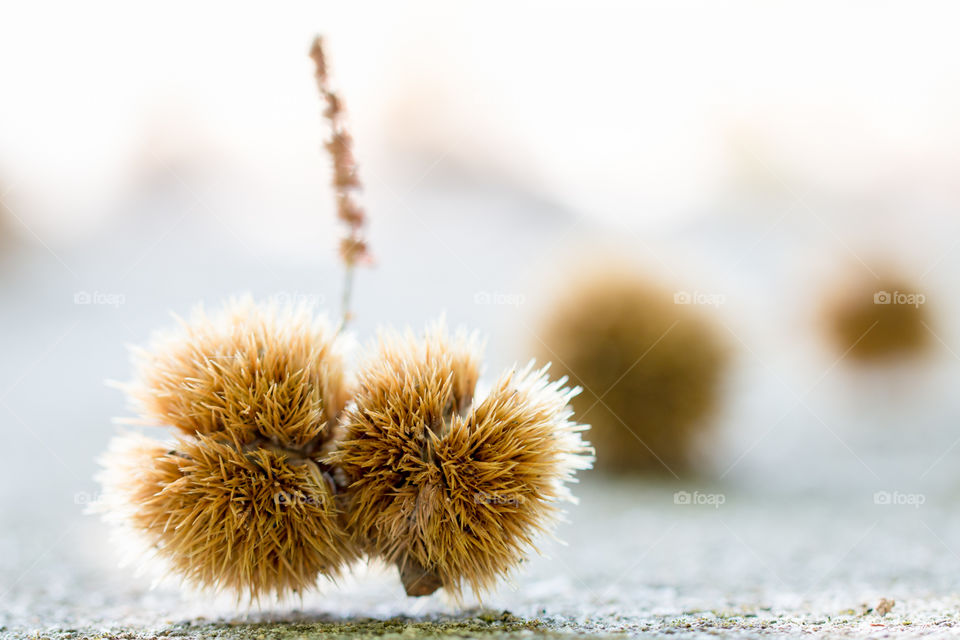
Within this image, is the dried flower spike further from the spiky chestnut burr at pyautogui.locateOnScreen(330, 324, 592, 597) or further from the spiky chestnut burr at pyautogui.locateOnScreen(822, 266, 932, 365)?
the spiky chestnut burr at pyautogui.locateOnScreen(822, 266, 932, 365)

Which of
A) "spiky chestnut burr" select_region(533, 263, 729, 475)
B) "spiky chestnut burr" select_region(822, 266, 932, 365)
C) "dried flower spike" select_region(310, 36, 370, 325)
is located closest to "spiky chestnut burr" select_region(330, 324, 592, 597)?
"dried flower spike" select_region(310, 36, 370, 325)

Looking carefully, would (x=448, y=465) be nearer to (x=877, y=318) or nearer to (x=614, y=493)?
(x=614, y=493)

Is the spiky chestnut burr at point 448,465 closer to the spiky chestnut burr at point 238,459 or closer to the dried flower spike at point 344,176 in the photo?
the spiky chestnut burr at point 238,459

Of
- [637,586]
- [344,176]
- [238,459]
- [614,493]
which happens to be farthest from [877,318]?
[238,459]

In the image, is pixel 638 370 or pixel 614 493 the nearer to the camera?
pixel 614 493

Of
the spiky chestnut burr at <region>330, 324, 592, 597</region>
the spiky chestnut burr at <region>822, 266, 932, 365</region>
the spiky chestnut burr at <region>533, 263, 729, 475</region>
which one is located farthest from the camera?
the spiky chestnut burr at <region>822, 266, 932, 365</region>

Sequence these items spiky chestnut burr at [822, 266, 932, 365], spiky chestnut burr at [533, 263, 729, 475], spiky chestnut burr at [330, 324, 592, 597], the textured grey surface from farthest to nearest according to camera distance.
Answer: spiky chestnut burr at [822, 266, 932, 365] → spiky chestnut burr at [533, 263, 729, 475] → the textured grey surface → spiky chestnut burr at [330, 324, 592, 597]

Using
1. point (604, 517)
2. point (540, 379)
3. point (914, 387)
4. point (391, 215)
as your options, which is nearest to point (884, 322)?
point (914, 387)
